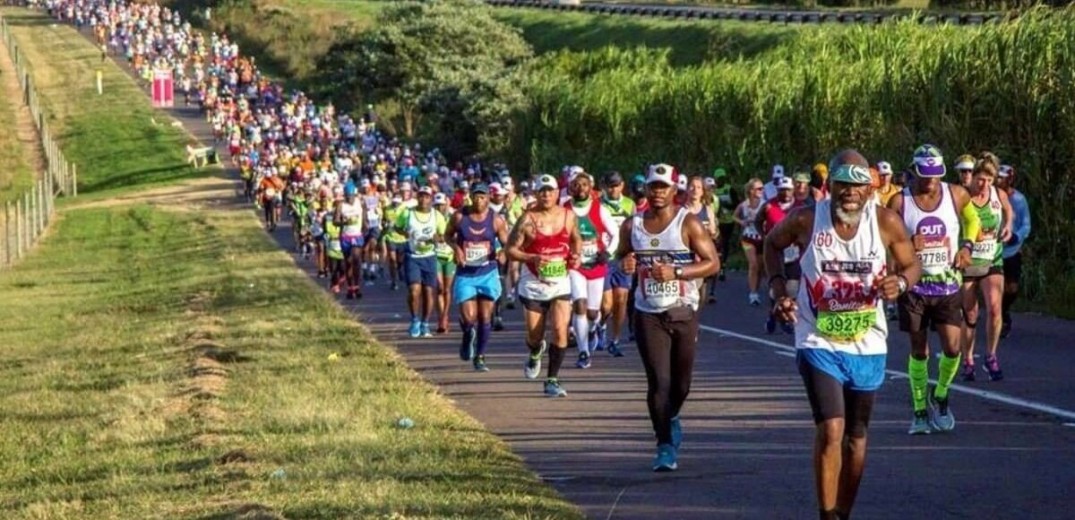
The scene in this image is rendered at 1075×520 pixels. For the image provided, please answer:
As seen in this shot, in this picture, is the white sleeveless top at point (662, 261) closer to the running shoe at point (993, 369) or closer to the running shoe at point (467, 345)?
the running shoe at point (993, 369)

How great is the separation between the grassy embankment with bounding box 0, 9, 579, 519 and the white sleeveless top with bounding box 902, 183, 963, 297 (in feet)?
10.0

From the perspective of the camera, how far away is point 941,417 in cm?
1385

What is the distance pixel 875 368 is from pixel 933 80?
21252mm

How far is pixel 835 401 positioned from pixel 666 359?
2.93 m

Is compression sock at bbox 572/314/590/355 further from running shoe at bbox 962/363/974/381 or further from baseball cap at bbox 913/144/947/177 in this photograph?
baseball cap at bbox 913/144/947/177

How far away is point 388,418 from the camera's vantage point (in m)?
15.3

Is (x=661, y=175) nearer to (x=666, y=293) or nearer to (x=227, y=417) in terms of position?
(x=666, y=293)

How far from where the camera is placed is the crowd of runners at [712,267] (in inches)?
382

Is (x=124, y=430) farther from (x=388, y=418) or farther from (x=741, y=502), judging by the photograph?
(x=741, y=502)

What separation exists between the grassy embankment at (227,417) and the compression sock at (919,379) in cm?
269

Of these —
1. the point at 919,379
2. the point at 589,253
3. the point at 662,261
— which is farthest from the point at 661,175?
the point at 589,253

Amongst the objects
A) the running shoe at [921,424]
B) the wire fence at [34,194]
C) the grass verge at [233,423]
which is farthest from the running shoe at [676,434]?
the wire fence at [34,194]

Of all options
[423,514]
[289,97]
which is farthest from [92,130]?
[423,514]

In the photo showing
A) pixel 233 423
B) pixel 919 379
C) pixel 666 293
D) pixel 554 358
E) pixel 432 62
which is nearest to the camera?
pixel 666 293
